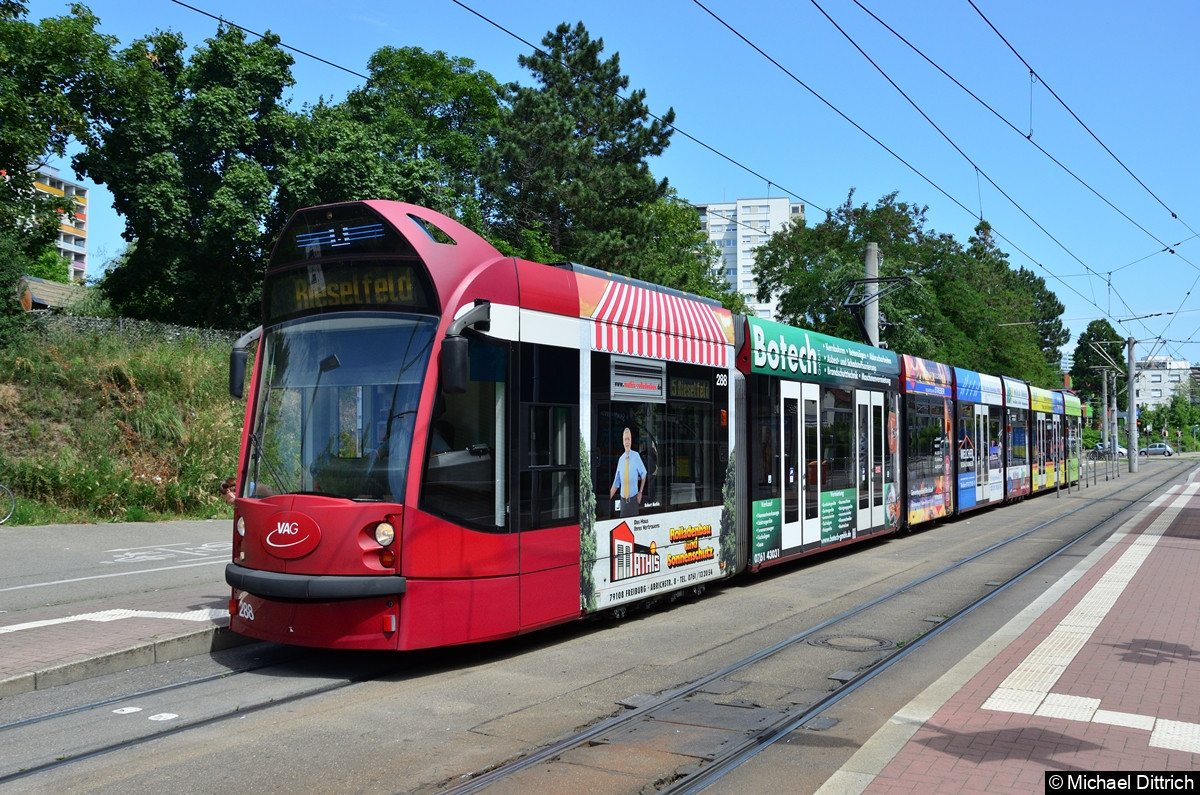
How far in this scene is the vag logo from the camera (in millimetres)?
7355

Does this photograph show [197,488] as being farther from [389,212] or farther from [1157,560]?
[1157,560]

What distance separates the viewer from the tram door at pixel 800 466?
1292 centimetres

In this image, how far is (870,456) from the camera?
52.4ft

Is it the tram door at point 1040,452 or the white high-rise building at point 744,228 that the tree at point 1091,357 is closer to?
the white high-rise building at point 744,228

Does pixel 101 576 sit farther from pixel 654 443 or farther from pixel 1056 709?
pixel 1056 709

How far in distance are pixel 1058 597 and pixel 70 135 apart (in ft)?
78.6

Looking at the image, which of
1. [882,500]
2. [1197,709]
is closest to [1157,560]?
[882,500]

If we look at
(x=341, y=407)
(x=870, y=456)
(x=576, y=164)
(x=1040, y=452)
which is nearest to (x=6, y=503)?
(x=341, y=407)

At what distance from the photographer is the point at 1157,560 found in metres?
14.8

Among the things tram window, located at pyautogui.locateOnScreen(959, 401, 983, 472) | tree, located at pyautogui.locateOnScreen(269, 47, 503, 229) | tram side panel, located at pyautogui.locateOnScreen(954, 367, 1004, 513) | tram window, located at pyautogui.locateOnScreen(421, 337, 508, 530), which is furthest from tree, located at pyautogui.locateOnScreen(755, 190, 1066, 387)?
tram window, located at pyautogui.locateOnScreen(421, 337, 508, 530)

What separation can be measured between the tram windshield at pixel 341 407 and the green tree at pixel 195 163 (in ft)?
73.4

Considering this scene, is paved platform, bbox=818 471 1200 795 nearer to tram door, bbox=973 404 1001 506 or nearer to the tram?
the tram

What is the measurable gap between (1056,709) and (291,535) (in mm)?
5427

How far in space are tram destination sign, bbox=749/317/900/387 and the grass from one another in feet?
38.6
